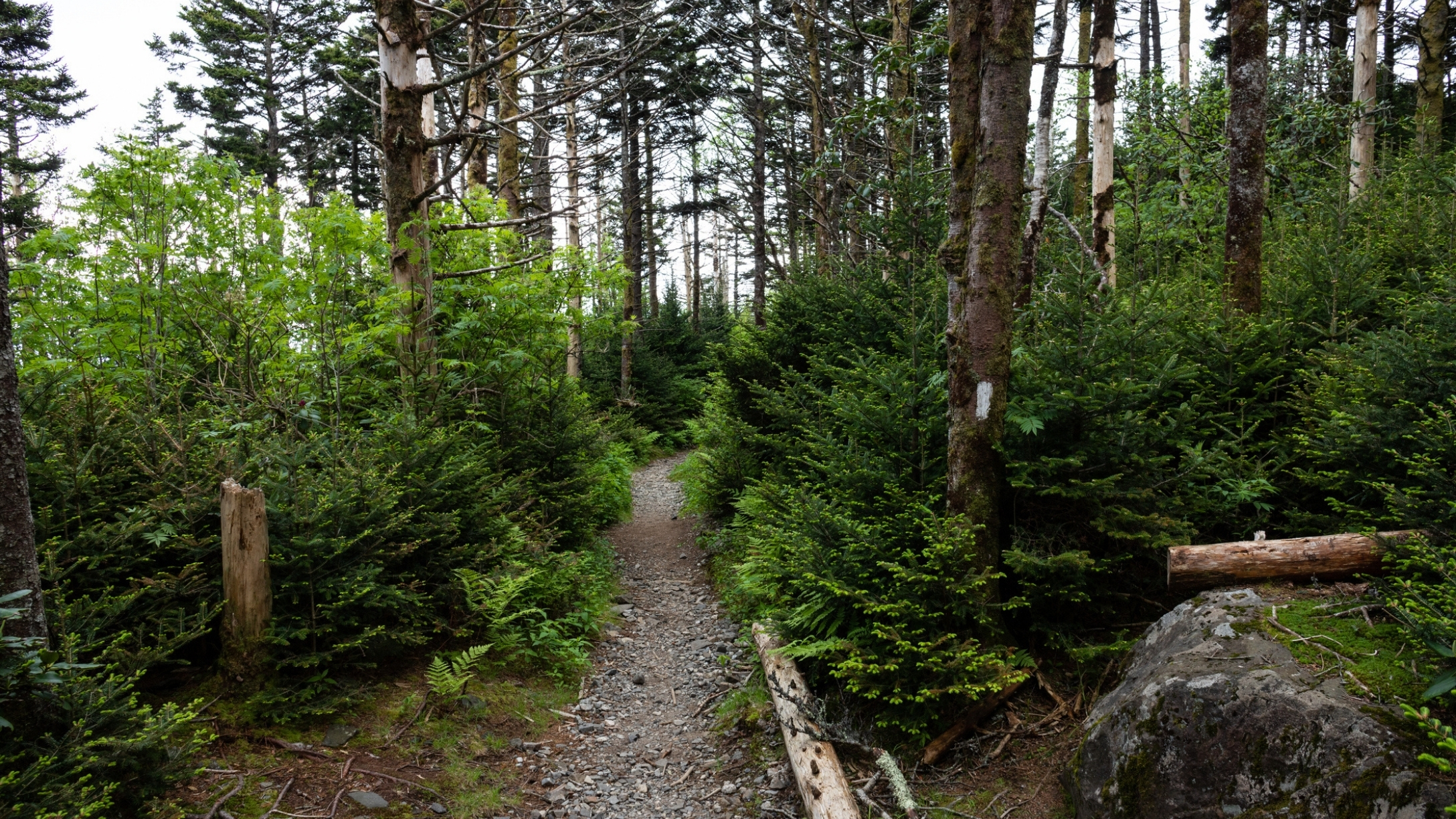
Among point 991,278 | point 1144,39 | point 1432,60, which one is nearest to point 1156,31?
point 1144,39

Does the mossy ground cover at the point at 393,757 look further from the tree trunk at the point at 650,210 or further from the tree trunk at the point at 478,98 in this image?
the tree trunk at the point at 650,210

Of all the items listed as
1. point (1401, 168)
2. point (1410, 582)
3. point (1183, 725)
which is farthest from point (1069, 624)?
point (1401, 168)

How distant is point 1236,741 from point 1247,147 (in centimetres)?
682

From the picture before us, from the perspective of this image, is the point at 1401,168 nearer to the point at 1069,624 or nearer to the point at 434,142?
the point at 1069,624

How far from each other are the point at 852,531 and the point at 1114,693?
1.77 metres

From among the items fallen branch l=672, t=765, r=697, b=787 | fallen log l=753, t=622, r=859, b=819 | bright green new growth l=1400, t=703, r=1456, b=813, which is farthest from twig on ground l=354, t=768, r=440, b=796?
bright green new growth l=1400, t=703, r=1456, b=813

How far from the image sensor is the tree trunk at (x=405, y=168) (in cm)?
632

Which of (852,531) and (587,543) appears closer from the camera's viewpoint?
(852,531)

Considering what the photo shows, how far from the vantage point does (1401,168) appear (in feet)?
28.9

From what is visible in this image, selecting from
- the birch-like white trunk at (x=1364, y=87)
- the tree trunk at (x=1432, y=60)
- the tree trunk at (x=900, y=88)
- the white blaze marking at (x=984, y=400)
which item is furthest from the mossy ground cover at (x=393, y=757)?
the tree trunk at (x=1432, y=60)

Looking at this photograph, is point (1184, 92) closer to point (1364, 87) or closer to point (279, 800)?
point (1364, 87)

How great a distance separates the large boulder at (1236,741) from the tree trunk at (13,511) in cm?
497

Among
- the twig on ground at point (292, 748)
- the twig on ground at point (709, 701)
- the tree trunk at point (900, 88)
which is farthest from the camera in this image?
the tree trunk at point (900, 88)

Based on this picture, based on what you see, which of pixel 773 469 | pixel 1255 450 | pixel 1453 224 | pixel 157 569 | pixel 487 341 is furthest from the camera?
pixel 773 469
